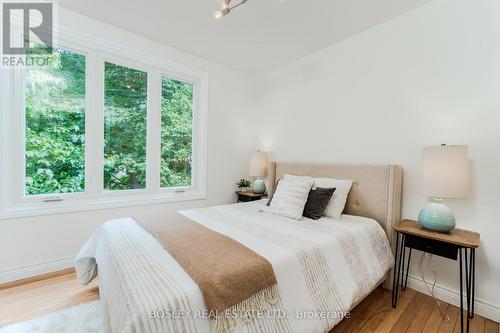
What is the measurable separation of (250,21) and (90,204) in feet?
8.87

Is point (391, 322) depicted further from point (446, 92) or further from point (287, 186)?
point (446, 92)

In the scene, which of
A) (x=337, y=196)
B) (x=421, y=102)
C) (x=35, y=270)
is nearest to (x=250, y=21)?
(x=421, y=102)

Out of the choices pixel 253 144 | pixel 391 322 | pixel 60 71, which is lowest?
pixel 391 322

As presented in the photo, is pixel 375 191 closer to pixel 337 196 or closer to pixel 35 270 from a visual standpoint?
pixel 337 196

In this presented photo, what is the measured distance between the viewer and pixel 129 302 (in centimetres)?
93

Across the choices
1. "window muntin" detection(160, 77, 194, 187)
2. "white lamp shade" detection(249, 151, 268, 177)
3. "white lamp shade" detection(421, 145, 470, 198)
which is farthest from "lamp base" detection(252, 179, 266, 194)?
"white lamp shade" detection(421, 145, 470, 198)

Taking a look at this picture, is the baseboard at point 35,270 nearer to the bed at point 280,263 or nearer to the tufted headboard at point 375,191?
the bed at point 280,263

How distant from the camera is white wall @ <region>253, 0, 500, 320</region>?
1826mm

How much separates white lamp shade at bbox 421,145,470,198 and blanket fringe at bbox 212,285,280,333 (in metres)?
1.52

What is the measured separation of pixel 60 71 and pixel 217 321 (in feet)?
9.61

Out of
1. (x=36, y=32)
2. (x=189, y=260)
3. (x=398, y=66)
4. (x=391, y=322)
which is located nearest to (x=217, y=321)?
(x=189, y=260)

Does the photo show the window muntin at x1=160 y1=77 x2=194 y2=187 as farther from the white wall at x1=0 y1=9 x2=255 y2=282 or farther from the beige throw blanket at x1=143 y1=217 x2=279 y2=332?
the beige throw blanket at x1=143 y1=217 x2=279 y2=332

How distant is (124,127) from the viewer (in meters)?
2.86

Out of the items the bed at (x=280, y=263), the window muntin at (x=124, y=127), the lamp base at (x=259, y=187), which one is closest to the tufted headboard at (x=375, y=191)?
the bed at (x=280, y=263)
